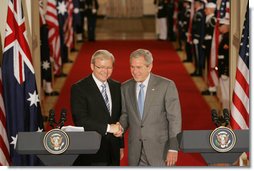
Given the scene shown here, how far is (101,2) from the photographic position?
108 feet

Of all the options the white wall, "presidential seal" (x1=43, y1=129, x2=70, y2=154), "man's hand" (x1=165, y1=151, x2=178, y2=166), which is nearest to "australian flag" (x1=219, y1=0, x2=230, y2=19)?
"man's hand" (x1=165, y1=151, x2=178, y2=166)

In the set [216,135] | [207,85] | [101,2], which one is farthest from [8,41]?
[101,2]

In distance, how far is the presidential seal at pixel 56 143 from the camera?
618 cm

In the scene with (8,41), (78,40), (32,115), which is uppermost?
(8,41)

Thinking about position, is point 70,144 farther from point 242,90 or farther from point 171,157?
point 242,90

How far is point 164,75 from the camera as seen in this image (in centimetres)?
1772

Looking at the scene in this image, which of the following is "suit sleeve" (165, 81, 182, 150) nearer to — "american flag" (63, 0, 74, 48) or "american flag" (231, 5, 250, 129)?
"american flag" (231, 5, 250, 129)

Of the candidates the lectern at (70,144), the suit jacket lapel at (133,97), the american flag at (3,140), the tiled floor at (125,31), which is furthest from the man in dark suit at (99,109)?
the tiled floor at (125,31)

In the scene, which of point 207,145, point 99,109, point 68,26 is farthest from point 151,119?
point 68,26

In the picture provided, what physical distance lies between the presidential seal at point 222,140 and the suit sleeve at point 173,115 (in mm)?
802

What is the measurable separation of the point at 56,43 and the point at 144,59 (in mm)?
9133

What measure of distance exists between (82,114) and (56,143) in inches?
33.5

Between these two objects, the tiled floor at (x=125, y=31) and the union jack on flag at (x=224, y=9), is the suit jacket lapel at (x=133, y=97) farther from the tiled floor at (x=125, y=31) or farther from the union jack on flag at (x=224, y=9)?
the tiled floor at (x=125, y=31)

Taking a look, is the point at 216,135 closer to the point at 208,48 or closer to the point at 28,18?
the point at 28,18
